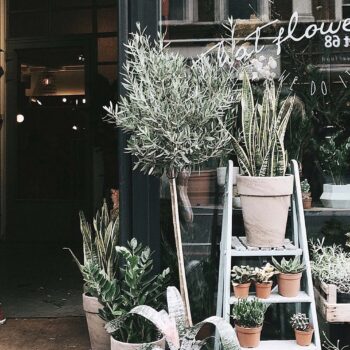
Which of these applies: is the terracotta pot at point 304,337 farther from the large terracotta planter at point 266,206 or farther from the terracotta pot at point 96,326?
the terracotta pot at point 96,326

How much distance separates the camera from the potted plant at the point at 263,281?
3.46m

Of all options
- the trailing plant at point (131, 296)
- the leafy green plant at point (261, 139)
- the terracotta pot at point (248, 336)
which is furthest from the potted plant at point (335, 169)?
the trailing plant at point (131, 296)

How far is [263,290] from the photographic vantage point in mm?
3467

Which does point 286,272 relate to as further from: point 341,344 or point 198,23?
point 198,23

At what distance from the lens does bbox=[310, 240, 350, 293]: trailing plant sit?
358 cm

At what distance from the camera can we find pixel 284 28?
4.13 m

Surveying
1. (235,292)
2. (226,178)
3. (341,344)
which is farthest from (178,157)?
(341,344)

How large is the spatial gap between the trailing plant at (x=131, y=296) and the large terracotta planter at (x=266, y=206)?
65cm

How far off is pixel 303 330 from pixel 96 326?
4.80 ft

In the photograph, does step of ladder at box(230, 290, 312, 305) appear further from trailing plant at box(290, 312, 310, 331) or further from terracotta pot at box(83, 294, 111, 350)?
terracotta pot at box(83, 294, 111, 350)

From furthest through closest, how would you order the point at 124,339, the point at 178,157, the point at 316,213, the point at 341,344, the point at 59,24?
the point at 59,24 < the point at 316,213 < the point at 341,344 < the point at 124,339 < the point at 178,157

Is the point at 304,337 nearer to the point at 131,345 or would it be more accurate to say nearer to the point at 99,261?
the point at 131,345

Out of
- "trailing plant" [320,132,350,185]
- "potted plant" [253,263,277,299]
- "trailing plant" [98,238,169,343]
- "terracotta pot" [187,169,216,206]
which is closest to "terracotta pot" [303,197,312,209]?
"trailing plant" [320,132,350,185]

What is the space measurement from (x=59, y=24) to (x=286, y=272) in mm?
→ 5990
